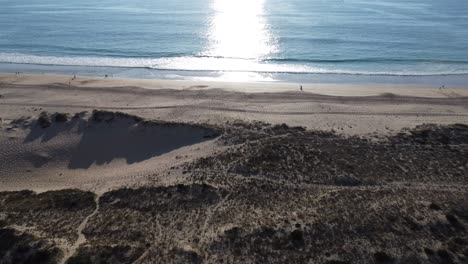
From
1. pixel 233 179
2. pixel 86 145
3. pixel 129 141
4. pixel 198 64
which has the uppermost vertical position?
pixel 198 64

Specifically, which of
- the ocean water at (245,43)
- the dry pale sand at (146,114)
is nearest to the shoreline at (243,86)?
the dry pale sand at (146,114)

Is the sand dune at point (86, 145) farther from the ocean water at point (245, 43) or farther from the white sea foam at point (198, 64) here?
the white sea foam at point (198, 64)

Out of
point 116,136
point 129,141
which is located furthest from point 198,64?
point 129,141

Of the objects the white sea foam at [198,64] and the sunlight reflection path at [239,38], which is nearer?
the white sea foam at [198,64]

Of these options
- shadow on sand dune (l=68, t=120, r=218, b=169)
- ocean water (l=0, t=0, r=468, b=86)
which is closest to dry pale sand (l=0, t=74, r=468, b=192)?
shadow on sand dune (l=68, t=120, r=218, b=169)

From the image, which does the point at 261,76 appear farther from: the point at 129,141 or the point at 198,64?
the point at 129,141
